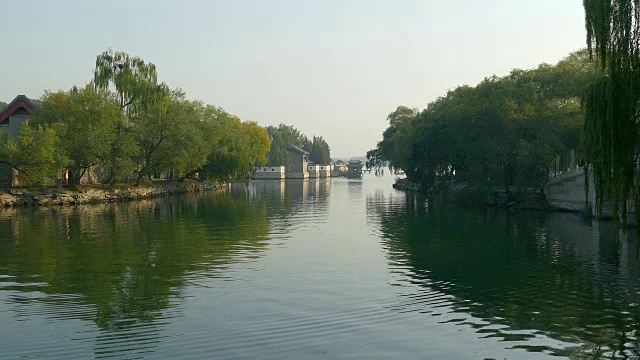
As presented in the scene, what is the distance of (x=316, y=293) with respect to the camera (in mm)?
17016

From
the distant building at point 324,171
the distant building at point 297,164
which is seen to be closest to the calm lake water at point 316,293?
the distant building at point 297,164

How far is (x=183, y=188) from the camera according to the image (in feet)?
238

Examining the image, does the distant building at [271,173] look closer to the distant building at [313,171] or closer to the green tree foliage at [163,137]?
the distant building at [313,171]

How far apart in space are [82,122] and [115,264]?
32.9 metres

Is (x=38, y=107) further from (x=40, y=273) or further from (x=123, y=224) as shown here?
(x=40, y=273)

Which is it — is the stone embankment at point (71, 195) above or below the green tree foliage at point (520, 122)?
below

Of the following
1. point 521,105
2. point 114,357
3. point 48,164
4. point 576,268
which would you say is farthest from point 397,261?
point 48,164

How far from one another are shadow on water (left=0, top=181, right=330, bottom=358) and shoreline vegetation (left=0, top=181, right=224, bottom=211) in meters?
5.06

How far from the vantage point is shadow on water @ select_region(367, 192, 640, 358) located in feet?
43.0

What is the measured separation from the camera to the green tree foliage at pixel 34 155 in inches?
1806

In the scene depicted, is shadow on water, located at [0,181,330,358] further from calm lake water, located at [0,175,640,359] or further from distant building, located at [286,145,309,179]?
distant building, located at [286,145,309,179]

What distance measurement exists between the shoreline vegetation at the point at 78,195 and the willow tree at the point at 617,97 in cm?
4207

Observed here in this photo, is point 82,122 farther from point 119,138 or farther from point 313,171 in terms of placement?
point 313,171

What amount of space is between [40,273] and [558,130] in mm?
34825
